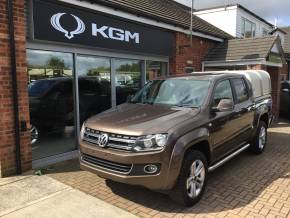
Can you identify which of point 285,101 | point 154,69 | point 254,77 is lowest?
point 285,101

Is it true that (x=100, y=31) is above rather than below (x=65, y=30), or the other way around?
above

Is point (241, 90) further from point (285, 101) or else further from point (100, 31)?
point (285, 101)

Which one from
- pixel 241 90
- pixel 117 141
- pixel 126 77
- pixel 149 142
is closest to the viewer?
pixel 149 142

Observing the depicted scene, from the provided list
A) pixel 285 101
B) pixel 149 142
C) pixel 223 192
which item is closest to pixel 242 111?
pixel 223 192

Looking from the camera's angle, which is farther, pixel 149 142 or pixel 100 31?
pixel 100 31

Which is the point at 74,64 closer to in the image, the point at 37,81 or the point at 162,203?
the point at 37,81

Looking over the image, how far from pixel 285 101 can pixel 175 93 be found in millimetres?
9932

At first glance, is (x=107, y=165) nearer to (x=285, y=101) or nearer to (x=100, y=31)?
(x=100, y=31)

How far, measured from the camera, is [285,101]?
44.0ft

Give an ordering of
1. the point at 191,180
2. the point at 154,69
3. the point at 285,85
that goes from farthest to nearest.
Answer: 1. the point at 285,85
2. the point at 154,69
3. the point at 191,180

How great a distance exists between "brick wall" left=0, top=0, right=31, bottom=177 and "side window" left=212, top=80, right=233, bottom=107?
132 inches

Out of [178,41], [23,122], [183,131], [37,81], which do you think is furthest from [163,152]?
[178,41]

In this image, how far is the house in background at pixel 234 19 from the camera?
17.0m

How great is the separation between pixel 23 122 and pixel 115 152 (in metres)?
2.32
